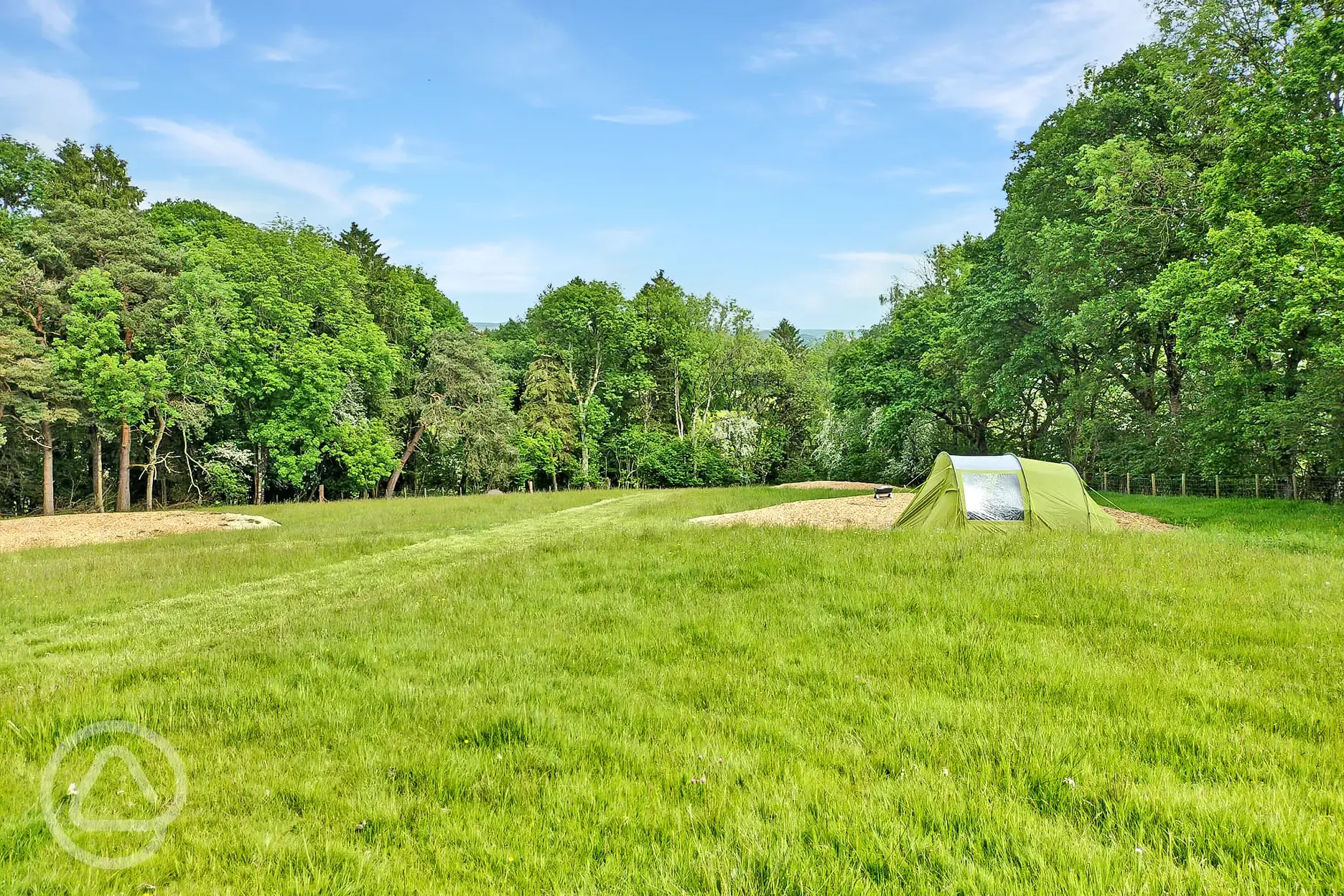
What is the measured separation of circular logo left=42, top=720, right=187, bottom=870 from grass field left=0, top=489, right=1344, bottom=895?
0.07 metres

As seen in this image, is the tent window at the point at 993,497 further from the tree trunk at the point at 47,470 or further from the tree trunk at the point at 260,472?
the tree trunk at the point at 47,470

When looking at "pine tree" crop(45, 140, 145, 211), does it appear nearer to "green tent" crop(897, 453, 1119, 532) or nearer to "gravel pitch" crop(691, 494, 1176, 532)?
"gravel pitch" crop(691, 494, 1176, 532)

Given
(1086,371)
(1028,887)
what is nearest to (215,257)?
(1028,887)

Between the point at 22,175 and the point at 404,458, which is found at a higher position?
the point at 22,175

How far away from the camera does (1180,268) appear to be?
15883mm

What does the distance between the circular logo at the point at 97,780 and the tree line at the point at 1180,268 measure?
19.3 metres

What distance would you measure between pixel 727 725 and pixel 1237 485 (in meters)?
27.7

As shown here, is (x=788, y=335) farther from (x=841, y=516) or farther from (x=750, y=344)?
(x=841, y=516)

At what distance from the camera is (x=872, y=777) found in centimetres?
373

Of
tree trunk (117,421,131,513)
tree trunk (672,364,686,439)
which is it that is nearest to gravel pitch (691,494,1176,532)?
tree trunk (117,421,131,513)

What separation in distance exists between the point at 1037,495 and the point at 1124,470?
1823 cm

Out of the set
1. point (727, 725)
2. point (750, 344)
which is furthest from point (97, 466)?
point (750, 344)

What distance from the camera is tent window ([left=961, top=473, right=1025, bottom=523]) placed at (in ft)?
42.6

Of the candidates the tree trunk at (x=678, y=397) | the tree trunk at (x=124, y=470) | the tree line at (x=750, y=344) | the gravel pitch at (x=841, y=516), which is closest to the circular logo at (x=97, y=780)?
the gravel pitch at (x=841, y=516)
